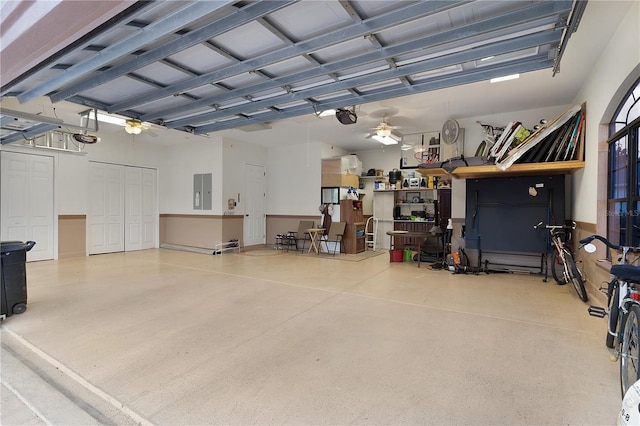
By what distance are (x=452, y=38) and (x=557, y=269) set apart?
5352 mm

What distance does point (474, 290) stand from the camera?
473 centimetres

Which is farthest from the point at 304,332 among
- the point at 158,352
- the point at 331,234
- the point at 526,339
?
the point at 331,234

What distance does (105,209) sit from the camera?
831 centimetres

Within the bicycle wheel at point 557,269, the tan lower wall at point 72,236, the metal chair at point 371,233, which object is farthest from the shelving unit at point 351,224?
the tan lower wall at point 72,236

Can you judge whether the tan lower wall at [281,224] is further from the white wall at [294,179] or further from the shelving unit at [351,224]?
the shelving unit at [351,224]

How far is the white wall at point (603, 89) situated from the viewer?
9.62 feet

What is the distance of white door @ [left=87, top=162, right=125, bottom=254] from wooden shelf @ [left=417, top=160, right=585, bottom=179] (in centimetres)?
811

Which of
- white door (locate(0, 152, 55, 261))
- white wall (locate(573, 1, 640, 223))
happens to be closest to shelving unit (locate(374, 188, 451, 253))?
white wall (locate(573, 1, 640, 223))

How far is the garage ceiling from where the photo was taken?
2225 mm

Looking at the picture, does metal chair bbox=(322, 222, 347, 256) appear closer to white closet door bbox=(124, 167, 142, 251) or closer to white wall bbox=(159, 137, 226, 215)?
white wall bbox=(159, 137, 226, 215)

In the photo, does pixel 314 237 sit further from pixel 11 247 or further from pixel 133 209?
pixel 11 247

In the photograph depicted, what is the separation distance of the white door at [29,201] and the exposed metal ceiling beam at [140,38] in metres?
5.27

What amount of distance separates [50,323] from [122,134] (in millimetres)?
6454

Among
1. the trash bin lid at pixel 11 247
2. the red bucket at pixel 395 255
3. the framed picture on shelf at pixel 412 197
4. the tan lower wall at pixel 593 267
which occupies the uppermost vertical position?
the framed picture on shelf at pixel 412 197
